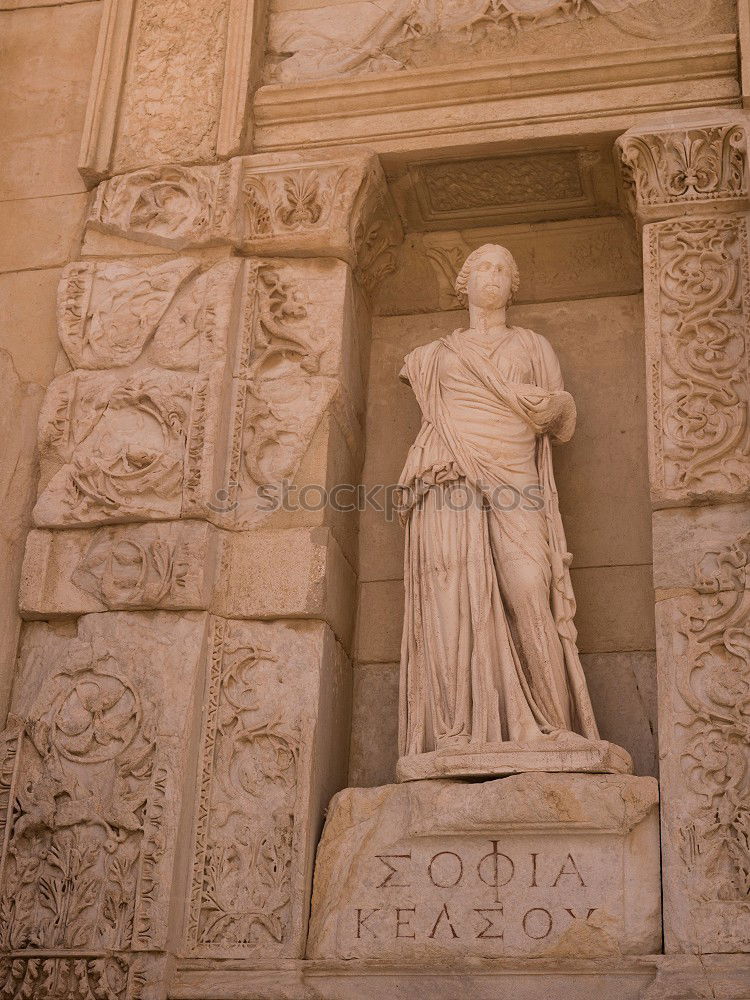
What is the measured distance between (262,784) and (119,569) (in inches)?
45.4

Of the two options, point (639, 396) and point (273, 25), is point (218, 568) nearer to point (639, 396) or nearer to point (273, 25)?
point (639, 396)

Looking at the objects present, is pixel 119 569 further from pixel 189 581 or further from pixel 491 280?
pixel 491 280

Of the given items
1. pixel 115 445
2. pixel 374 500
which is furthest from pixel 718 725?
pixel 115 445

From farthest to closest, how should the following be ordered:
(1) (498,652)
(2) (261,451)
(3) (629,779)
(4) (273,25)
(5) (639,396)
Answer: (4) (273,25) → (5) (639,396) → (2) (261,451) → (1) (498,652) → (3) (629,779)

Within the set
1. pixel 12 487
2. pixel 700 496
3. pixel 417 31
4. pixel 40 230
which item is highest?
pixel 417 31

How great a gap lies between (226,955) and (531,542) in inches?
84.3

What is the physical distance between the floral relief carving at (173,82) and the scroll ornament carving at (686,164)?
211cm

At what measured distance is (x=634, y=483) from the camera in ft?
24.1

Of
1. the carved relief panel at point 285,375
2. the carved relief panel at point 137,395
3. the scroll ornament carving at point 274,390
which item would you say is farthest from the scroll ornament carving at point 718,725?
the carved relief panel at point 137,395

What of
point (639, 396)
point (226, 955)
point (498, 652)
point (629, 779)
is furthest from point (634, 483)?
point (226, 955)

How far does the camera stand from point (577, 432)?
7.51 metres

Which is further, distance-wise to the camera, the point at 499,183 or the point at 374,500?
the point at 499,183

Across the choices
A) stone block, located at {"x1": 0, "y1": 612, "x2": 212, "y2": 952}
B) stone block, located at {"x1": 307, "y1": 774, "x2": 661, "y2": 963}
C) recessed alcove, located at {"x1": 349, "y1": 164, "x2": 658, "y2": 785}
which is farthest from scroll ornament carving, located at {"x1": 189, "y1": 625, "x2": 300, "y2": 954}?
recessed alcove, located at {"x1": 349, "y1": 164, "x2": 658, "y2": 785}

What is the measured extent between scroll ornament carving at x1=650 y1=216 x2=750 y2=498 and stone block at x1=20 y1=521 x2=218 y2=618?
2.03 metres
